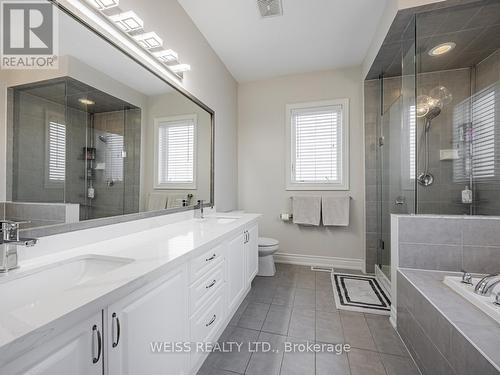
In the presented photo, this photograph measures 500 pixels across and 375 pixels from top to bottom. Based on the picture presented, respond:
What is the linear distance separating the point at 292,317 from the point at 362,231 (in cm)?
160

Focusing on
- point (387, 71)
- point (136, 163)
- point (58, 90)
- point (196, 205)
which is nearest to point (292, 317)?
point (196, 205)

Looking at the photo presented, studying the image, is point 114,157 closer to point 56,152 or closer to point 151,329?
point 56,152

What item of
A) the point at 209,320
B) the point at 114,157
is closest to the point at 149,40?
the point at 114,157

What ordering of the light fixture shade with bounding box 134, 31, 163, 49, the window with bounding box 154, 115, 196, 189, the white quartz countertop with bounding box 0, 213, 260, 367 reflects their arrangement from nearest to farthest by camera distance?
the white quartz countertop with bounding box 0, 213, 260, 367 < the light fixture shade with bounding box 134, 31, 163, 49 < the window with bounding box 154, 115, 196, 189

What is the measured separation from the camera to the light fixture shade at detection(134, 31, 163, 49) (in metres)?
1.50

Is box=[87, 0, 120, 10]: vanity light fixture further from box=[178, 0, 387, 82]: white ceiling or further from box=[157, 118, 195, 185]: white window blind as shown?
box=[178, 0, 387, 82]: white ceiling

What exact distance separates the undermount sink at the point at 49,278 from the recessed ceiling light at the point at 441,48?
2.85 metres

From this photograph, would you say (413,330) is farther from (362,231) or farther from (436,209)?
(362,231)

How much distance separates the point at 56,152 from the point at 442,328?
201 centimetres

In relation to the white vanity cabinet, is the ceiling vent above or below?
above

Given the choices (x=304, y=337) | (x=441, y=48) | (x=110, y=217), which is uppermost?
(x=441, y=48)

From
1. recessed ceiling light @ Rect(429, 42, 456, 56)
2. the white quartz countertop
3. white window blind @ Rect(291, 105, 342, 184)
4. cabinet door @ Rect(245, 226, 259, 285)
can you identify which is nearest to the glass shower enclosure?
recessed ceiling light @ Rect(429, 42, 456, 56)

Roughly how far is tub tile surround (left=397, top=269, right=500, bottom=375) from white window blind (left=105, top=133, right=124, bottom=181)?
6.19 feet

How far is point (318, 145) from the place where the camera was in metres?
3.08
